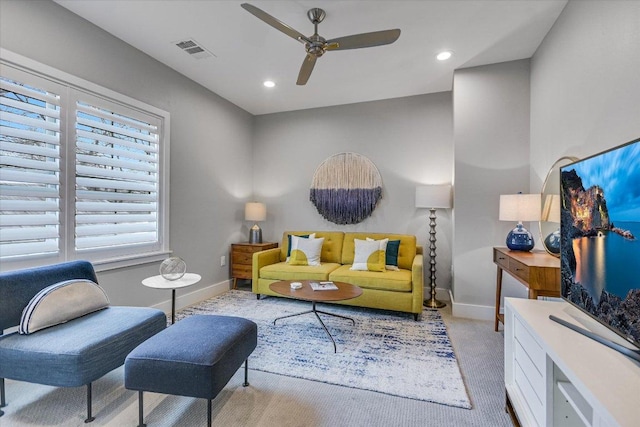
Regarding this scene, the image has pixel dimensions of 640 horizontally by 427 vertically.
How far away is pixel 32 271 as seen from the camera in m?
1.89

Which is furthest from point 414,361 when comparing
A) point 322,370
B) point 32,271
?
point 32,271

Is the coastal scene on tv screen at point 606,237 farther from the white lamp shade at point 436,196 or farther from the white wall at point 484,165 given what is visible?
the white lamp shade at point 436,196

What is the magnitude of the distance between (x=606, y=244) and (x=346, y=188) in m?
3.24

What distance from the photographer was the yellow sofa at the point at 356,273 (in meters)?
3.09

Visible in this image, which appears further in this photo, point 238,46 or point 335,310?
point 335,310

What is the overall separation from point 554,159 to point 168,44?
3636 millimetres

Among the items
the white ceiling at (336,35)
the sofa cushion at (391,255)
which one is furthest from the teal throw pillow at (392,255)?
the white ceiling at (336,35)

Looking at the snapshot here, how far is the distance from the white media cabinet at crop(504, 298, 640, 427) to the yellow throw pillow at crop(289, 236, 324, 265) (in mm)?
2408

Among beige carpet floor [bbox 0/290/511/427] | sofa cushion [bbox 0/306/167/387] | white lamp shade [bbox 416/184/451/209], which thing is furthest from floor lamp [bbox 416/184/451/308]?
sofa cushion [bbox 0/306/167/387]

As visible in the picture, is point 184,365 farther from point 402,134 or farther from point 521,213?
point 402,134

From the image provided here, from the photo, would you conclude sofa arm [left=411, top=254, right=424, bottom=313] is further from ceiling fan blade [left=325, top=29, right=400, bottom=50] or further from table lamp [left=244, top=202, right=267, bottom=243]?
table lamp [left=244, top=202, right=267, bottom=243]

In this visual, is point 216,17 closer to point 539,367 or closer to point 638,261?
point 638,261

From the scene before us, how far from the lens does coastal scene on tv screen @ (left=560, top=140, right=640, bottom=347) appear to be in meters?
1.00

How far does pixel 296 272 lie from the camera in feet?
11.6
